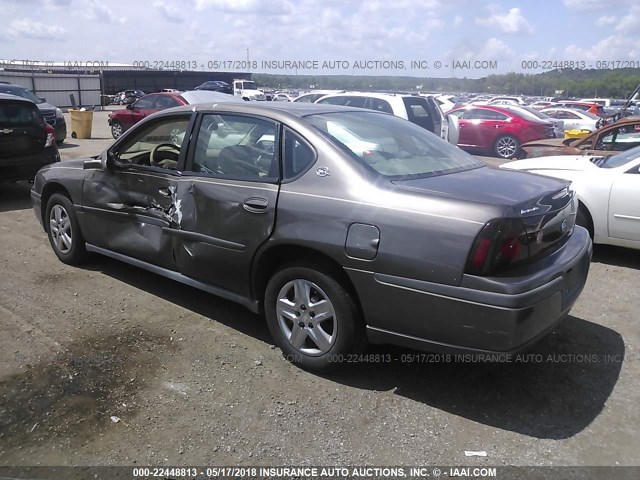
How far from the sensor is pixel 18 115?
27.0ft

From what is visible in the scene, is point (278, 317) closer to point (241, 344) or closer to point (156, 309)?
point (241, 344)

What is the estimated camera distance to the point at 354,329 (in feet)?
10.9

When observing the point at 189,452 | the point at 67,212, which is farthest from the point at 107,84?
the point at 189,452

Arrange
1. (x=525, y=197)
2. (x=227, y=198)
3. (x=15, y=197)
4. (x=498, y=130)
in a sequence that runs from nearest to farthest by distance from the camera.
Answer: (x=525, y=197) < (x=227, y=198) < (x=15, y=197) < (x=498, y=130)

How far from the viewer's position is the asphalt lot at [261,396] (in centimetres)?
285

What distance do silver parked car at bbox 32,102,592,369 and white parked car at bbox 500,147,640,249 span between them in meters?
2.30

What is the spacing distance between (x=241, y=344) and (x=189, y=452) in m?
1.19

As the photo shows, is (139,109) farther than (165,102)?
Yes

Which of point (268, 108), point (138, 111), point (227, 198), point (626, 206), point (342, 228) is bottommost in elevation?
point (626, 206)

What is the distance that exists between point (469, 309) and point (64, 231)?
13.5 ft

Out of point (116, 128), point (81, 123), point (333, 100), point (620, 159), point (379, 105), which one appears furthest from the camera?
point (116, 128)

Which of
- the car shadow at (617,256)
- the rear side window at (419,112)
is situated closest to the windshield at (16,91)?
the rear side window at (419,112)

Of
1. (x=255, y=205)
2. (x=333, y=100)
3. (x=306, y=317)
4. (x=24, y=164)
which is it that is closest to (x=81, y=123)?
(x=333, y=100)

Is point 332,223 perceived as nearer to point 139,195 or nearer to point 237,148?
point 237,148
